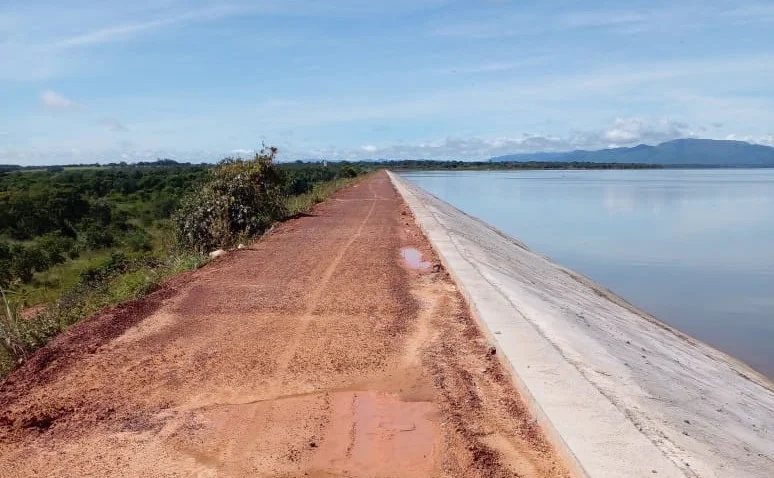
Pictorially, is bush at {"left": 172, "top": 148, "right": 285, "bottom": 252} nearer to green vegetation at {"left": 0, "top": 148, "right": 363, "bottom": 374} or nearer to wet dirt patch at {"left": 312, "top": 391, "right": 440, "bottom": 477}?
green vegetation at {"left": 0, "top": 148, "right": 363, "bottom": 374}

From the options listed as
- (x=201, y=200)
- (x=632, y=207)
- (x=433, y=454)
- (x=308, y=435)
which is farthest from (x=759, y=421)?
(x=632, y=207)

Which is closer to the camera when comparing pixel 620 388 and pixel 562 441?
pixel 562 441

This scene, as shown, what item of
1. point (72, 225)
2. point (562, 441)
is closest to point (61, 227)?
point (72, 225)

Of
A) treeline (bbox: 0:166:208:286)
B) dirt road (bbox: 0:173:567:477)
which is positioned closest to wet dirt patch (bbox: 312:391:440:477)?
dirt road (bbox: 0:173:567:477)

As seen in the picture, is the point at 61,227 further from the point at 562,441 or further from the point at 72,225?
the point at 562,441

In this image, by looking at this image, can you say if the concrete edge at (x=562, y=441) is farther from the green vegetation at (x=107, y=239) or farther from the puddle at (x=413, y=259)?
the green vegetation at (x=107, y=239)

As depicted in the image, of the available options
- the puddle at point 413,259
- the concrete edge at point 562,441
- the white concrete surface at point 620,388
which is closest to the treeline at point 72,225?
the puddle at point 413,259

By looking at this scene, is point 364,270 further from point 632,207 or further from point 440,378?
point 632,207
